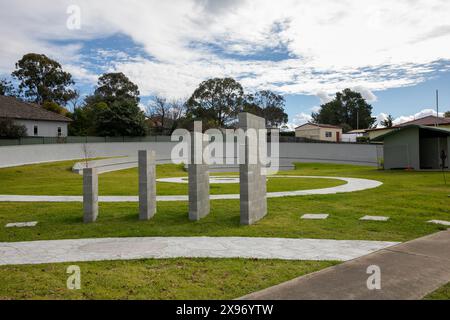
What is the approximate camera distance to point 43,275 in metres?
5.41

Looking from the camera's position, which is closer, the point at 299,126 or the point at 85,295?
the point at 85,295

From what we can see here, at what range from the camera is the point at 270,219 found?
9445mm

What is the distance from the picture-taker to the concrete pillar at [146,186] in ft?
31.7

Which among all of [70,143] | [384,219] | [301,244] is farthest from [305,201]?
[70,143]

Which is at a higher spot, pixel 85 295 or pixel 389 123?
pixel 389 123

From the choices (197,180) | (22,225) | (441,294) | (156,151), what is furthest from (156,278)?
(156,151)

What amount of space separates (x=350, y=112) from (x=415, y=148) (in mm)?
65661

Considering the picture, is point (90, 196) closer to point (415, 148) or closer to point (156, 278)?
point (156, 278)

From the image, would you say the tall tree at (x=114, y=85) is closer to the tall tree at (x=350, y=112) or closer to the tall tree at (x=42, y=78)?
the tall tree at (x=42, y=78)

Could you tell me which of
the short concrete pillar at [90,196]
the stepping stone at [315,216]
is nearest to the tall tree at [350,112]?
the stepping stone at [315,216]

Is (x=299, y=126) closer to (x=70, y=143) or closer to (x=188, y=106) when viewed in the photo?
(x=188, y=106)

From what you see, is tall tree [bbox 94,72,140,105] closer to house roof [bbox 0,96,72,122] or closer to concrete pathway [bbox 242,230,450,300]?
house roof [bbox 0,96,72,122]

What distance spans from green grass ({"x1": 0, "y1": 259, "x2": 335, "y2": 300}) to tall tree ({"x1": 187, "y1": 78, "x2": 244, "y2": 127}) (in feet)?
174
